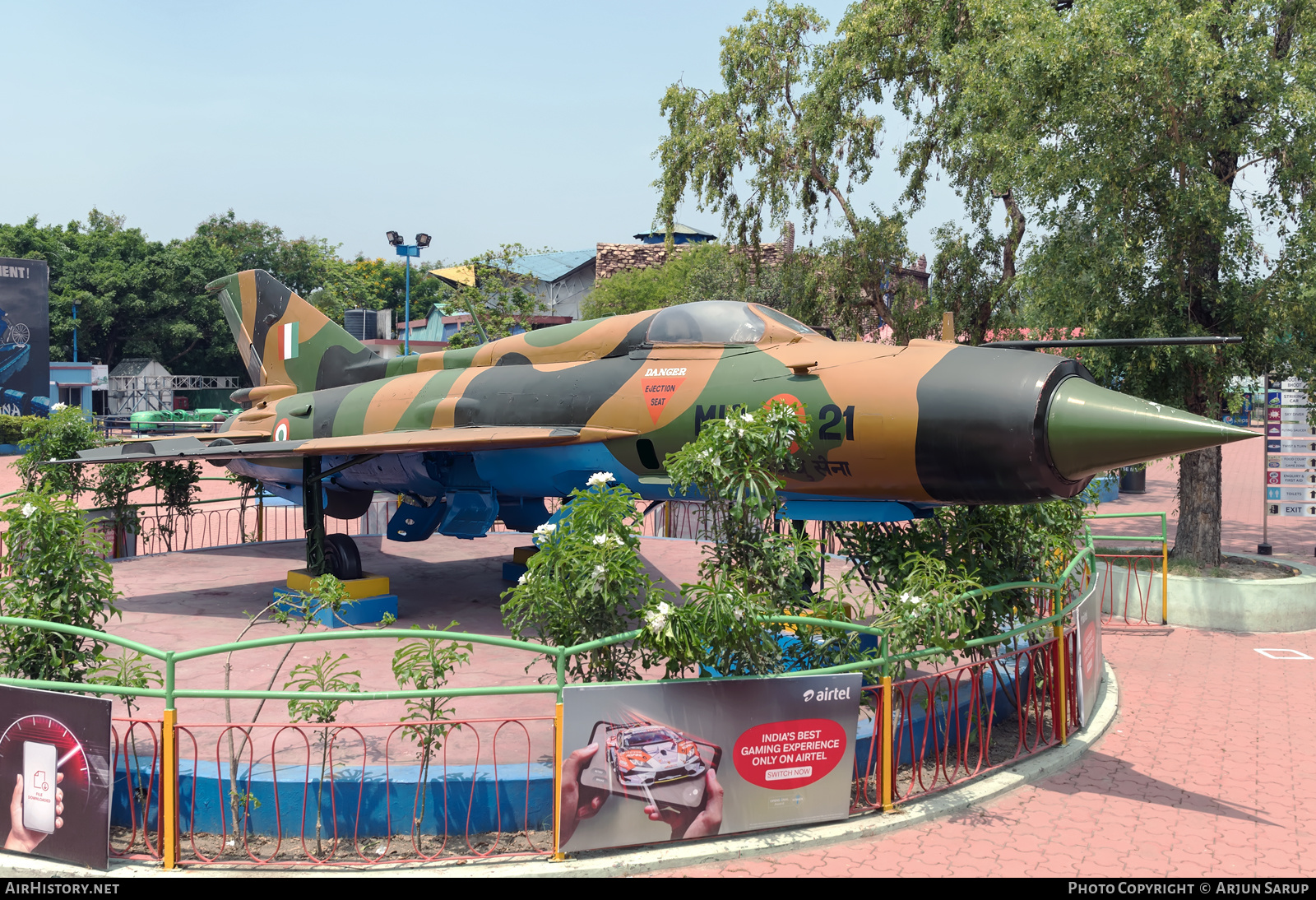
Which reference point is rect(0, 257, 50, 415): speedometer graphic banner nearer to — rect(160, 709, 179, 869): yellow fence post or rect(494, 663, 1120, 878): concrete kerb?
rect(160, 709, 179, 869): yellow fence post

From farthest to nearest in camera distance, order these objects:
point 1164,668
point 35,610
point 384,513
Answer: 1. point 384,513
2. point 1164,668
3. point 35,610

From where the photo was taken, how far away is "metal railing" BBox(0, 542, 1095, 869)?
18.3 ft

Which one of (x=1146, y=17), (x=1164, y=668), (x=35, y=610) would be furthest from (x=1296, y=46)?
(x=35, y=610)

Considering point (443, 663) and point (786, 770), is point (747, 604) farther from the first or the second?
point (443, 663)

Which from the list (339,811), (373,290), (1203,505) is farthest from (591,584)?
(373,290)

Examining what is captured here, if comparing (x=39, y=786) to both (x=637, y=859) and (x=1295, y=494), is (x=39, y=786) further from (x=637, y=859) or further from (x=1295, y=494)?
(x=1295, y=494)

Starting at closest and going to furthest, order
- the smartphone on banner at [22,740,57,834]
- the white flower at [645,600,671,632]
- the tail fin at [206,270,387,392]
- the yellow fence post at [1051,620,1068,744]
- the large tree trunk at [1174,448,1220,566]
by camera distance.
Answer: the smartphone on banner at [22,740,57,834]
the white flower at [645,600,671,632]
the yellow fence post at [1051,620,1068,744]
the large tree trunk at [1174,448,1220,566]
the tail fin at [206,270,387,392]

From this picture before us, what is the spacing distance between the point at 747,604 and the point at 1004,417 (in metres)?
2.64

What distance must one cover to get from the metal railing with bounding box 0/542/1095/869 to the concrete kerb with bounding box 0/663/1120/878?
0.40ft

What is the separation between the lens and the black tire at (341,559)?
12367 mm

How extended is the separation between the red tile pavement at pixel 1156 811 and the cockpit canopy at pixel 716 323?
477cm

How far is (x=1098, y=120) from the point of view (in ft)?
41.0

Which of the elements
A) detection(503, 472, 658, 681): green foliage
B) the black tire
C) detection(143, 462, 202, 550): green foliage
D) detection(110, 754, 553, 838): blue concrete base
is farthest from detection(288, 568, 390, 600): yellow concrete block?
detection(503, 472, 658, 681): green foliage

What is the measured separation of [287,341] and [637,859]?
1237cm
